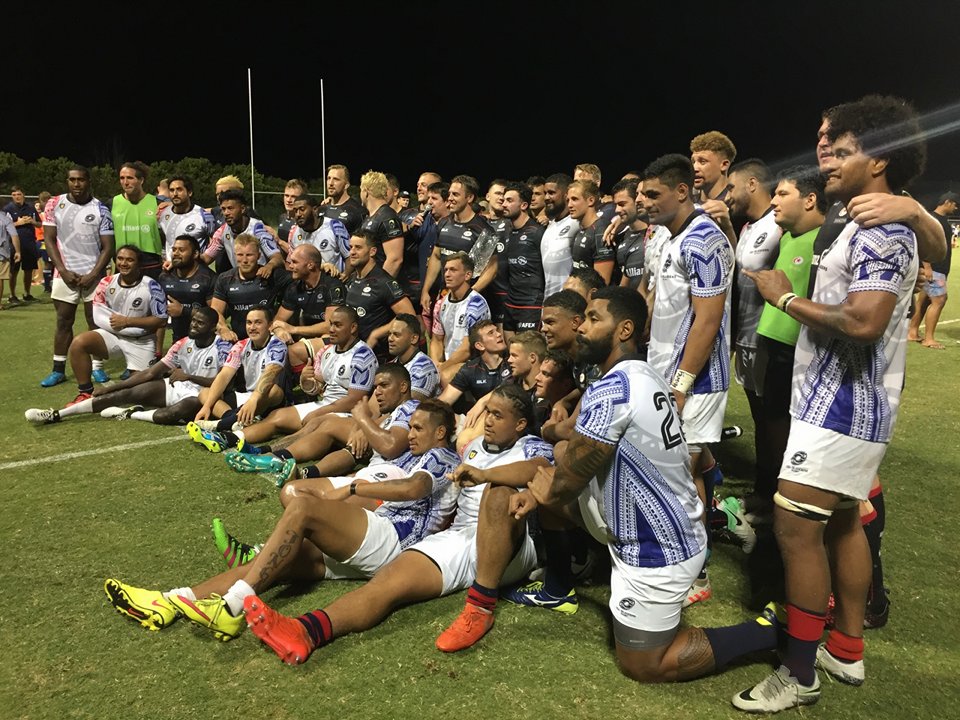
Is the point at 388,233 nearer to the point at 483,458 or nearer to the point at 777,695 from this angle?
the point at 483,458

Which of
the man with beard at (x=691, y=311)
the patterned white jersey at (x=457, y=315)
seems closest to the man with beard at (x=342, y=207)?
the patterned white jersey at (x=457, y=315)

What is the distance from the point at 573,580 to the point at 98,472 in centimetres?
371

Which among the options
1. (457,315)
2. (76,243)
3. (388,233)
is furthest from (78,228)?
(457,315)

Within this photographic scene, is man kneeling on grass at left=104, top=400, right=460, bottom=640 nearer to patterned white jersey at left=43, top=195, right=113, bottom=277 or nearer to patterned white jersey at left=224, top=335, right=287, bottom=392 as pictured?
patterned white jersey at left=224, top=335, right=287, bottom=392

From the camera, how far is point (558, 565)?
3559 mm

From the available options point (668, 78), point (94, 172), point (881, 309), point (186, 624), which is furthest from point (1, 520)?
point (668, 78)

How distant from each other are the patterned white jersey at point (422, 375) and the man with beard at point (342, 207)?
124 inches

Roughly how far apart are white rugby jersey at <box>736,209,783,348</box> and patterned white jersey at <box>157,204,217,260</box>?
255 inches

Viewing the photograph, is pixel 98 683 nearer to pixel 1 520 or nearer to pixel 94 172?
pixel 1 520

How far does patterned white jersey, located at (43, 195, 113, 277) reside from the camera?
8.14 metres

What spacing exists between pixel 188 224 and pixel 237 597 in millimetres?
6582

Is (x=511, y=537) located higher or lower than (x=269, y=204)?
lower

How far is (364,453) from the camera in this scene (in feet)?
17.5

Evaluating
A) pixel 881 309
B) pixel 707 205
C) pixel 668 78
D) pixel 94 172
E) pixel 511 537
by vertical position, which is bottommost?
pixel 511 537
